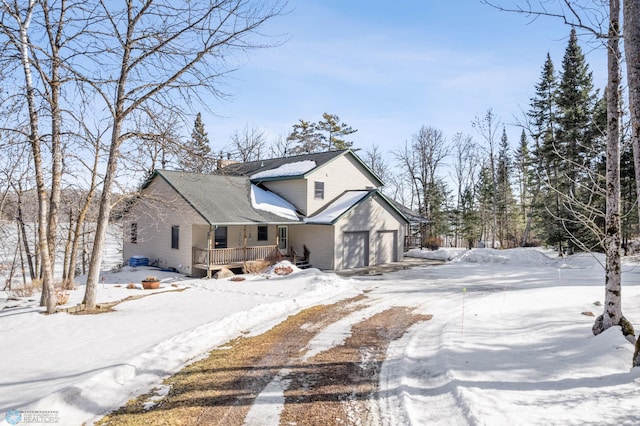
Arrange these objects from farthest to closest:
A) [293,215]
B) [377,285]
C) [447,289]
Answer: [293,215] < [377,285] < [447,289]

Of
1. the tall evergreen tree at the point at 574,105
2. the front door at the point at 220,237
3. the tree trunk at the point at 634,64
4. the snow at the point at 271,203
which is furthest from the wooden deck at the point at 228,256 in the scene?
the tall evergreen tree at the point at 574,105

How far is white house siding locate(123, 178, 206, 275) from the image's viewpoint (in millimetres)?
18969

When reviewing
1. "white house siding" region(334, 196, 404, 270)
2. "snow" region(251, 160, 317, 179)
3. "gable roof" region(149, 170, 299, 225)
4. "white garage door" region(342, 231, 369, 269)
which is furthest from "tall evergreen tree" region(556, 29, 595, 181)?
"gable roof" region(149, 170, 299, 225)

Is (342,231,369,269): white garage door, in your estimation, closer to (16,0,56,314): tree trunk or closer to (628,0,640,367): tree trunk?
(16,0,56,314): tree trunk

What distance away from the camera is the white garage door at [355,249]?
21.8 meters

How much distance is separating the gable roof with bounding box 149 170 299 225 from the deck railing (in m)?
1.56

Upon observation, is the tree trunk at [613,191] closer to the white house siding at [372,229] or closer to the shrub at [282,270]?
the shrub at [282,270]

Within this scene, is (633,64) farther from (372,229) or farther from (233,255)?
(372,229)

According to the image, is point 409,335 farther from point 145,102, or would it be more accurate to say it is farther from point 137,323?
point 145,102

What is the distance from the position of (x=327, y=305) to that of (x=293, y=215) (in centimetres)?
1071

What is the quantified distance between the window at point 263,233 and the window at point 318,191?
3530mm

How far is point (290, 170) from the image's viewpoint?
2423 centimetres

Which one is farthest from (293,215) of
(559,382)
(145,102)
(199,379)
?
(559,382)

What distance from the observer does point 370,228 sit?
23047 millimetres
